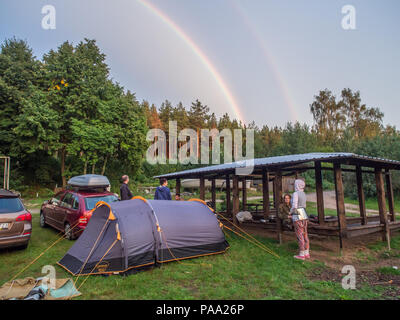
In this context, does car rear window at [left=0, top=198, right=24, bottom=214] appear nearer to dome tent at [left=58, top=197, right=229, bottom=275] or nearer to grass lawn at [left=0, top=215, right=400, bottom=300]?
grass lawn at [left=0, top=215, right=400, bottom=300]

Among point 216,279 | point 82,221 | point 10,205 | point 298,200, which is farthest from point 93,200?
→ point 298,200

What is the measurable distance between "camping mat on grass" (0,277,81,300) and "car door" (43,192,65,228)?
488 centimetres

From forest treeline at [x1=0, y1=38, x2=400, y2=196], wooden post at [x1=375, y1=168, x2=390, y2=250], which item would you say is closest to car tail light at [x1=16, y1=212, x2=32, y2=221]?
wooden post at [x1=375, y1=168, x2=390, y2=250]

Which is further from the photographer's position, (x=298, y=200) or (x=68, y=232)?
(x=68, y=232)

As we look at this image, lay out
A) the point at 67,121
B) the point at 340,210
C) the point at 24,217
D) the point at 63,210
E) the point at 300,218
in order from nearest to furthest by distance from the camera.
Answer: the point at 24,217 < the point at 300,218 < the point at 340,210 < the point at 63,210 < the point at 67,121

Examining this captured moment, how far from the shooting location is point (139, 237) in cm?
571

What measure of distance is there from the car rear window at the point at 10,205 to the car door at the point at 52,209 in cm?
232

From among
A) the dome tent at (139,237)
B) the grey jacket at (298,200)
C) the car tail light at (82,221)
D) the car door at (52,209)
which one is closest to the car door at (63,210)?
the car door at (52,209)

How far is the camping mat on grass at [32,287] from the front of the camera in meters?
4.12

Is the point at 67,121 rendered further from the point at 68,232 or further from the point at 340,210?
the point at 340,210

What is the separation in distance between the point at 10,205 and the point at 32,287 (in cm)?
307
